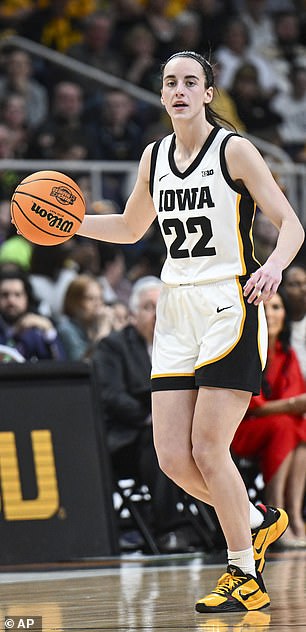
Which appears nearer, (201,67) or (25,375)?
(201,67)

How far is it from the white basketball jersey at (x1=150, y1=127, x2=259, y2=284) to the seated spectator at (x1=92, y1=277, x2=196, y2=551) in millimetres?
3050

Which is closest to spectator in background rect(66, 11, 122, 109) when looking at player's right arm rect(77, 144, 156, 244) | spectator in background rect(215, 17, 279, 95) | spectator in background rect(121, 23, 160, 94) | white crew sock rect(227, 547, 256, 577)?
spectator in background rect(121, 23, 160, 94)

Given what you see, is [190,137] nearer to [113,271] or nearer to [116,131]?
[113,271]

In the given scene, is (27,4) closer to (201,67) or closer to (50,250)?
(50,250)

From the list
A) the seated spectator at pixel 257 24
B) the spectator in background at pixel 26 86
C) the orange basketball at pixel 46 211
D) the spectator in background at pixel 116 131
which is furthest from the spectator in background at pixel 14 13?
the orange basketball at pixel 46 211

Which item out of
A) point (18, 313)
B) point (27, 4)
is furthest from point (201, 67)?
point (27, 4)

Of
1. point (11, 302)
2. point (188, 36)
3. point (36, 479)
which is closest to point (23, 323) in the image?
point (11, 302)

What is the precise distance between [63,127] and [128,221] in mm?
7466

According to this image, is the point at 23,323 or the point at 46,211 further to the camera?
the point at 23,323

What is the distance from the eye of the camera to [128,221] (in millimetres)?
5582

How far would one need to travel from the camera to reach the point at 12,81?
13117 mm

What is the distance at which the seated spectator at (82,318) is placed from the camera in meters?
9.82

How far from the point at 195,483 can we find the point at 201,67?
1726mm

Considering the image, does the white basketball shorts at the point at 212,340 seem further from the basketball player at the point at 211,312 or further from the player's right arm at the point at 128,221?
the player's right arm at the point at 128,221
